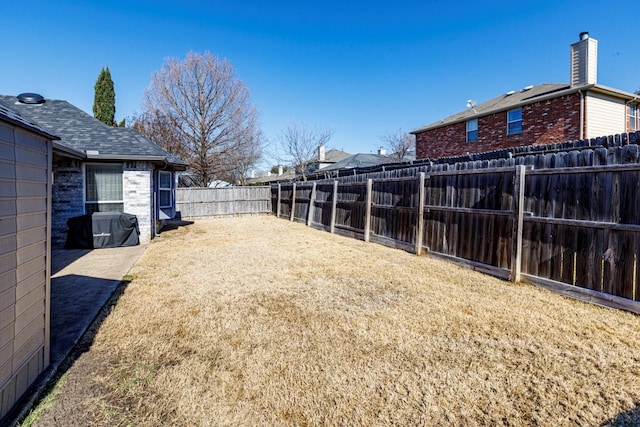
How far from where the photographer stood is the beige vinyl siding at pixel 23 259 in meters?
1.96

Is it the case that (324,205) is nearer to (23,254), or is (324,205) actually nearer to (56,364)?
(56,364)

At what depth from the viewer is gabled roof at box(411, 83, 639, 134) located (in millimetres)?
12906

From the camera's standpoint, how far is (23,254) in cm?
218

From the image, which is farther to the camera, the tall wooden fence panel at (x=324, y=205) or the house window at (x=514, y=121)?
the house window at (x=514, y=121)

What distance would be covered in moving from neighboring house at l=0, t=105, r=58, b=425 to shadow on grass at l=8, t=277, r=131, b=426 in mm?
53

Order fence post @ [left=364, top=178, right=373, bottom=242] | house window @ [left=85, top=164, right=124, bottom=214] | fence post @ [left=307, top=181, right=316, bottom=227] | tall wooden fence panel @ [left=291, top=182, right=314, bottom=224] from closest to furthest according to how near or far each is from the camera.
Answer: house window @ [left=85, top=164, right=124, bottom=214], fence post @ [left=364, top=178, right=373, bottom=242], fence post @ [left=307, top=181, right=316, bottom=227], tall wooden fence panel @ [left=291, top=182, right=314, bottom=224]

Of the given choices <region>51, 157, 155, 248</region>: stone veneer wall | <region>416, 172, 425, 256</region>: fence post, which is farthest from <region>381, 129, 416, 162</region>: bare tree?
<region>51, 157, 155, 248</region>: stone veneer wall

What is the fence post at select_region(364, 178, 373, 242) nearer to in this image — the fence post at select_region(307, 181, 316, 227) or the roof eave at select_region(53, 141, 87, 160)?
the fence post at select_region(307, 181, 316, 227)

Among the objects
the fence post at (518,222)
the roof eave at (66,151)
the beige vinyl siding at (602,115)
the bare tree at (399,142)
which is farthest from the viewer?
the bare tree at (399,142)

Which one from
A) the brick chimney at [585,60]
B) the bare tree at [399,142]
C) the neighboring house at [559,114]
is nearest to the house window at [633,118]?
the neighboring house at [559,114]

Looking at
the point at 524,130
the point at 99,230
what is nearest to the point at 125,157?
the point at 99,230

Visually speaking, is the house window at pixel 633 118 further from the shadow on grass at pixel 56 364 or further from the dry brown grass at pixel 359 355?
the shadow on grass at pixel 56 364

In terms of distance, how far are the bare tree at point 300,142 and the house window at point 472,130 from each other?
12.2m

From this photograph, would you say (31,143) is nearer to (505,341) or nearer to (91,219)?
(505,341)
